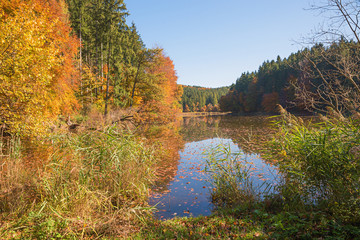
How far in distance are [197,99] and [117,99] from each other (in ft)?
291

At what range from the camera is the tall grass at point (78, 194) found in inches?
136

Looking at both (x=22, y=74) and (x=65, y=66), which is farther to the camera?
(x=65, y=66)

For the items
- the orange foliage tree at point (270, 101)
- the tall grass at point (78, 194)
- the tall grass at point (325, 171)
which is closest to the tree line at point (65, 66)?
the tall grass at point (78, 194)

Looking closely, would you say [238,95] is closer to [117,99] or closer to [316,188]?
[117,99]

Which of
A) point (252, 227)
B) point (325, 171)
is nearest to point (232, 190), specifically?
point (252, 227)

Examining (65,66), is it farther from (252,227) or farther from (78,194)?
(252,227)

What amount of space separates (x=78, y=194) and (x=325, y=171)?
494 cm

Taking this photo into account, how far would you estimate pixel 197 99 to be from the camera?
362 feet

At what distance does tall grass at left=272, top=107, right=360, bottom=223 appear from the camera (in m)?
3.30

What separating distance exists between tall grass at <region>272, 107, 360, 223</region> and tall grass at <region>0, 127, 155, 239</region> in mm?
3284

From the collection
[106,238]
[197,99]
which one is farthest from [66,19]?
[197,99]

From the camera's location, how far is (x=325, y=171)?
12.5ft

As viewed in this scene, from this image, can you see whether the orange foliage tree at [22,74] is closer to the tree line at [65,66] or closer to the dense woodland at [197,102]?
the tree line at [65,66]

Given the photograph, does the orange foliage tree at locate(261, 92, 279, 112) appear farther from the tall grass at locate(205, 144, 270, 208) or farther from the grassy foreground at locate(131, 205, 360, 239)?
the grassy foreground at locate(131, 205, 360, 239)
